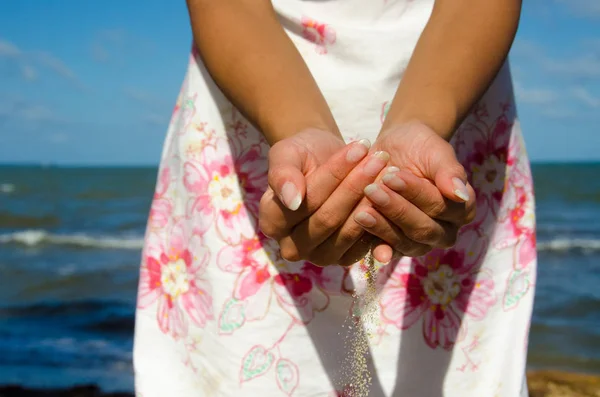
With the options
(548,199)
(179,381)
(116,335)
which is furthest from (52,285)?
(548,199)

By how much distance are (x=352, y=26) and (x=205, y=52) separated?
0.31 m

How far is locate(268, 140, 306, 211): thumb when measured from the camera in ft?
2.62

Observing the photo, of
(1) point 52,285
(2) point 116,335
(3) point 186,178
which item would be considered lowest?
(3) point 186,178

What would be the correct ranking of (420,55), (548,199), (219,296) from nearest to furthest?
(420,55) < (219,296) < (548,199)

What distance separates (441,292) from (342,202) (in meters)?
0.47

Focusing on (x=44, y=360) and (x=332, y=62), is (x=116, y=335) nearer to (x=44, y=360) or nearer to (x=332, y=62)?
(x=44, y=360)

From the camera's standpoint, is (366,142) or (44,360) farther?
(44,360)

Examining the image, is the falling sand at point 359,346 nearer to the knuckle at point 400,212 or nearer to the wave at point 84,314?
the knuckle at point 400,212

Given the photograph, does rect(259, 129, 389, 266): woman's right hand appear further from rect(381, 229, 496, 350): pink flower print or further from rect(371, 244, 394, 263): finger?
rect(381, 229, 496, 350): pink flower print

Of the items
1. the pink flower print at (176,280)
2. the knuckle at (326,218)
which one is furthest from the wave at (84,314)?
the knuckle at (326,218)

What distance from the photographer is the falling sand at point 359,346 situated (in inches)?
44.8

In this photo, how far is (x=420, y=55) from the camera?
103cm

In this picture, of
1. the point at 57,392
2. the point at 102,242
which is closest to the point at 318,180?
the point at 57,392

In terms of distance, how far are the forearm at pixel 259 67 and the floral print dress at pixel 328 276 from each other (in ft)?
0.45
